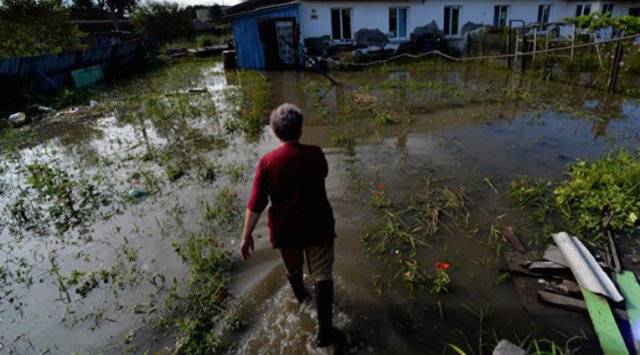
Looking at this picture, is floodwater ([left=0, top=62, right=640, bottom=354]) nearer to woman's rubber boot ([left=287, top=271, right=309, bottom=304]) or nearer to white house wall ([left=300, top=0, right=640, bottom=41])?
woman's rubber boot ([left=287, top=271, right=309, bottom=304])

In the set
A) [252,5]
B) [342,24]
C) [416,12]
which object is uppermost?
[252,5]

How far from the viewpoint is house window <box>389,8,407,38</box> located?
16.8 meters

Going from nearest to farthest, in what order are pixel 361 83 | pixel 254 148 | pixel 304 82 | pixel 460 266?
pixel 460 266, pixel 254 148, pixel 361 83, pixel 304 82

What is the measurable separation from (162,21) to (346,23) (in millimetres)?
25566

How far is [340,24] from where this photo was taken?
16.2m

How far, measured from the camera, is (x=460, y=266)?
3.22 m

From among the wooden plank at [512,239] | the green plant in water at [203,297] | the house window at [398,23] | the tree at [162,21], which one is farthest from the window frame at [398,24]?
the tree at [162,21]

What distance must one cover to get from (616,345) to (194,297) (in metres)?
3.13

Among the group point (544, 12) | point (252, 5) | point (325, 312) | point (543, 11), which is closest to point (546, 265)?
point (325, 312)

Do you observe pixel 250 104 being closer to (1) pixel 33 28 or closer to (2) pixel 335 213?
(2) pixel 335 213

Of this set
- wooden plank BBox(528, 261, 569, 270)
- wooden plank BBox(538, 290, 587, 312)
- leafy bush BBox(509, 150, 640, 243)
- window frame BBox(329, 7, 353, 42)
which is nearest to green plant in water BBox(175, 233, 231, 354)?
wooden plank BBox(538, 290, 587, 312)

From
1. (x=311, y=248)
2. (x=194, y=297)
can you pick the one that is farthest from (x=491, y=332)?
(x=194, y=297)

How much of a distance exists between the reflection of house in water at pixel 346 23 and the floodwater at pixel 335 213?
8154 mm

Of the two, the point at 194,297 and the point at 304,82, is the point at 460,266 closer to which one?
the point at 194,297
